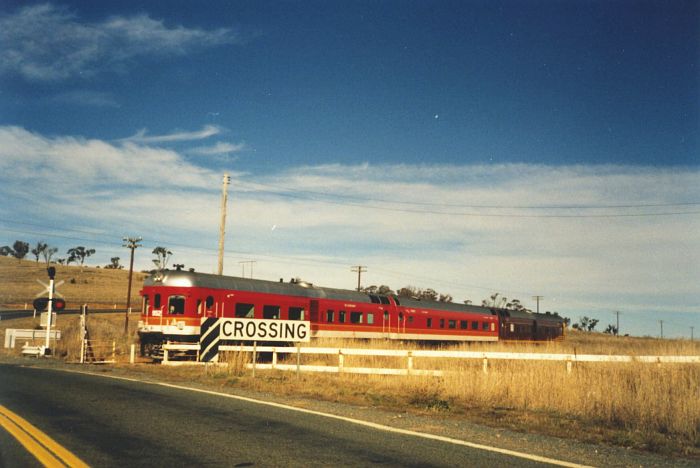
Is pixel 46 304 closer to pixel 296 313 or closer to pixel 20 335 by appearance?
pixel 20 335

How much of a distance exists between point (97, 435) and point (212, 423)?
1.58m

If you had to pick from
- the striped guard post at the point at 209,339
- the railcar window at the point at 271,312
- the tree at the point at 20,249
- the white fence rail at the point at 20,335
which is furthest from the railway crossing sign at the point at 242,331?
the tree at the point at 20,249

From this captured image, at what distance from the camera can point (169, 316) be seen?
2206cm

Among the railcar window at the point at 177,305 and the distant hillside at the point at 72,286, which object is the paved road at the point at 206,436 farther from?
the distant hillside at the point at 72,286

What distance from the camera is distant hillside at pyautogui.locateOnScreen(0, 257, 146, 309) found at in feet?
242

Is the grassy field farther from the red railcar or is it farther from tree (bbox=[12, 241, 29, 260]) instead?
tree (bbox=[12, 241, 29, 260])

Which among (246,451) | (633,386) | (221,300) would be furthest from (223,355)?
(246,451)

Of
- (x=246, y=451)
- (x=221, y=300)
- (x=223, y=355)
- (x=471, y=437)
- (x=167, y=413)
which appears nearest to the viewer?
(x=246, y=451)

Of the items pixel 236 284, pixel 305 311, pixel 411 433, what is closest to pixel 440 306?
pixel 305 311

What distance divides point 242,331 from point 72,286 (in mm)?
79659

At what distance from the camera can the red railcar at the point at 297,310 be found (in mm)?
22125

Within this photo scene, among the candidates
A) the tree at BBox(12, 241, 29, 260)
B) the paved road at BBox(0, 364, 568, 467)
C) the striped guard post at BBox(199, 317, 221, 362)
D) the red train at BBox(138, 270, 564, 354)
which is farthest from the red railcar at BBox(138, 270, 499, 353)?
the tree at BBox(12, 241, 29, 260)

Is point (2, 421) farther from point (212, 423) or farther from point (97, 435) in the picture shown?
point (212, 423)

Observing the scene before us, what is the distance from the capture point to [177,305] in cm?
2212
